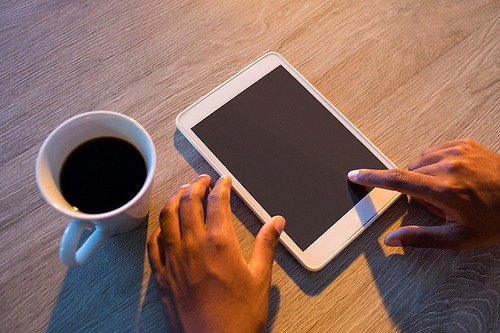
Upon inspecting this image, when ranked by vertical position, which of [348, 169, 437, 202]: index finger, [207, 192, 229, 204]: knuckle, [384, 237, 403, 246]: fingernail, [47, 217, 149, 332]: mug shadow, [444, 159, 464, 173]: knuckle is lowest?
[47, 217, 149, 332]: mug shadow

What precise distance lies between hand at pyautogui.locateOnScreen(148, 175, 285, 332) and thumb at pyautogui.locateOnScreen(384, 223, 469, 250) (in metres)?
0.22

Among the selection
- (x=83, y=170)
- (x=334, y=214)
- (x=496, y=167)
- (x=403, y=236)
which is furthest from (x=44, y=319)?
(x=496, y=167)

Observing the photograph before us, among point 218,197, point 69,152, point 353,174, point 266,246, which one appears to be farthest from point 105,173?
point 353,174

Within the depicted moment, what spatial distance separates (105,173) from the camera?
1.60ft

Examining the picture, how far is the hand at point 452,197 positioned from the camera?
1.84 feet

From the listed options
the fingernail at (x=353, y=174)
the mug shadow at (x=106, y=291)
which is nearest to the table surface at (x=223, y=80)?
the mug shadow at (x=106, y=291)

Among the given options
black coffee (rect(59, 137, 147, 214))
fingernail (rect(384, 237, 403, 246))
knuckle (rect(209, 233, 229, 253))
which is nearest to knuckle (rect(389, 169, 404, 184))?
fingernail (rect(384, 237, 403, 246))

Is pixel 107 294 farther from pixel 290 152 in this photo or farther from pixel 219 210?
pixel 290 152

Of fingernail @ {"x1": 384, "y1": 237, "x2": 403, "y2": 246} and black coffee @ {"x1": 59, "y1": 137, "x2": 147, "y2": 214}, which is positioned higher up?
fingernail @ {"x1": 384, "y1": 237, "x2": 403, "y2": 246}

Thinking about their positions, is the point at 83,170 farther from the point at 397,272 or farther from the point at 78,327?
the point at 397,272

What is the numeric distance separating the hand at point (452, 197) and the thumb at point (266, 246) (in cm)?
17

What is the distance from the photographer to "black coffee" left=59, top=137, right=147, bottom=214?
0.47 meters

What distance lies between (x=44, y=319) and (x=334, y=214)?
0.54 metres

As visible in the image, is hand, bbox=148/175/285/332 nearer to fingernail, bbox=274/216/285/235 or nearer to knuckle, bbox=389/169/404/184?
fingernail, bbox=274/216/285/235
